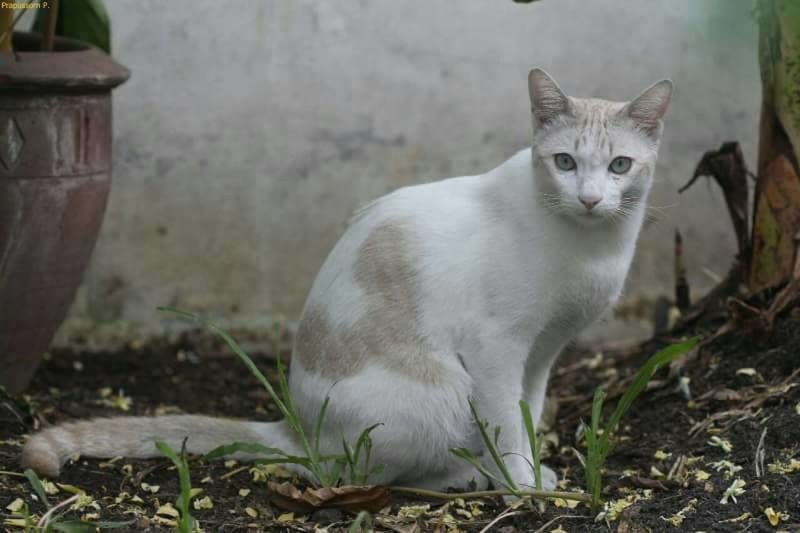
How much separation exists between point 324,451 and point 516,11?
7.36 feet

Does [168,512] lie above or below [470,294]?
below

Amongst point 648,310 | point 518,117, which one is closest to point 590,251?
point 518,117

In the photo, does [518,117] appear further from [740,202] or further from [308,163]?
[740,202]

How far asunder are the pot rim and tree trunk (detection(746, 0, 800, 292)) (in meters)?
1.91

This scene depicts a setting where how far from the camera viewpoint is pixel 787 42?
117 inches

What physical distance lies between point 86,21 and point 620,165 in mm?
1911

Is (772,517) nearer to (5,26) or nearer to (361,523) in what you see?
(361,523)

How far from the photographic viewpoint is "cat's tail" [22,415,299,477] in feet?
8.52

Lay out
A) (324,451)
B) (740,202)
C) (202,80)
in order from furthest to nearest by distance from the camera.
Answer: (202,80), (740,202), (324,451)

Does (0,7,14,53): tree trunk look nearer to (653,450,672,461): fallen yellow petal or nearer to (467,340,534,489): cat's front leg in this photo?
(467,340,534,489): cat's front leg

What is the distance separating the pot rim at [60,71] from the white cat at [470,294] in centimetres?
95

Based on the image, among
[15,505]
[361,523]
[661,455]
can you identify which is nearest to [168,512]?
[15,505]

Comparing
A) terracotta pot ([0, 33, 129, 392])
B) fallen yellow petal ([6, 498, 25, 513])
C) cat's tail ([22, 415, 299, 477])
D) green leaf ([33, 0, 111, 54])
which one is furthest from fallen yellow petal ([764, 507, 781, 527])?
green leaf ([33, 0, 111, 54])

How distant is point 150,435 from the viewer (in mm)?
2676
